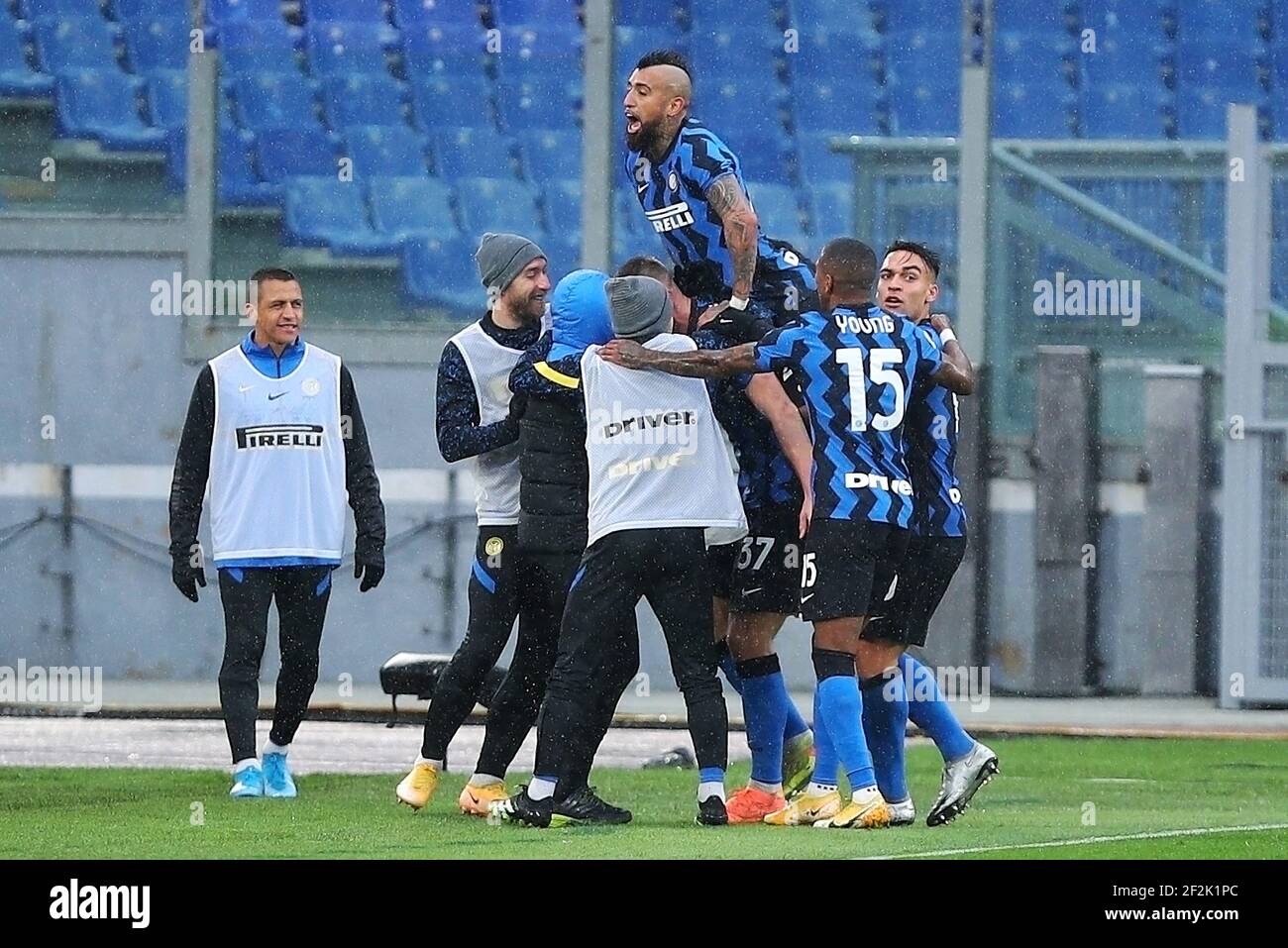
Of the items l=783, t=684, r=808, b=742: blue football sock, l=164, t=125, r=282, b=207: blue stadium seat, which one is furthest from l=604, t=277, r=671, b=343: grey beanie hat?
l=164, t=125, r=282, b=207: blue stadium seat

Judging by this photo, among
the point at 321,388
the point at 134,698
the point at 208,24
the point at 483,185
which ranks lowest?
the point at 134,698

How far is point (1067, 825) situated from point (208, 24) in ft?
36.7

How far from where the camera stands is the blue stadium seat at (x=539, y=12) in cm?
1783

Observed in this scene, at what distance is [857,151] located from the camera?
17.7 metres

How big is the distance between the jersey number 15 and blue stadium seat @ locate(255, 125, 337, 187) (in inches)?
406

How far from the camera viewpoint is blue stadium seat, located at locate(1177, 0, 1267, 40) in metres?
18.5

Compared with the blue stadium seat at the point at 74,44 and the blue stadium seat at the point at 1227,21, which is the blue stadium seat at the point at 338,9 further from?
the blue stadium seat at the point at 1227,21

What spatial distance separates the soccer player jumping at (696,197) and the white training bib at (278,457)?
1.58 meters

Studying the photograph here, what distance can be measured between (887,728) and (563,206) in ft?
30.8

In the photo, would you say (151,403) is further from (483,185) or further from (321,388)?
(321,388)

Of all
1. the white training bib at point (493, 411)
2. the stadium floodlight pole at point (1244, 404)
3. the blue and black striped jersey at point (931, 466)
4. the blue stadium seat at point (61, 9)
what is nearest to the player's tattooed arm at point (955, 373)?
the blue and black striped jersey at point (931, 466)

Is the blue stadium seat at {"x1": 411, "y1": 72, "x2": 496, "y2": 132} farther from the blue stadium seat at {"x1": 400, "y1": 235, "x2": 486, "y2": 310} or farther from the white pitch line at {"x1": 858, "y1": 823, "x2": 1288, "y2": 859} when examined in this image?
the white pitch line at {"x1": 858, "y1": 823, "x2": 1288, "y2": 859}

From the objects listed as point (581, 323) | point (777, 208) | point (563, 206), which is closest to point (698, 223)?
point (581, 323)
